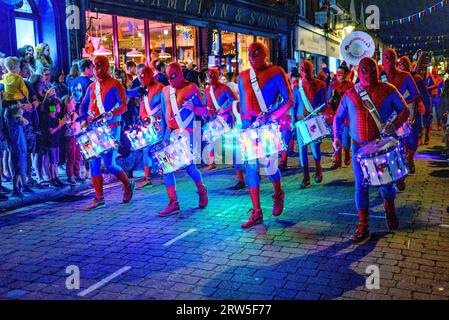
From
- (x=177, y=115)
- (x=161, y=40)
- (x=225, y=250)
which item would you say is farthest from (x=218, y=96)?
(x=161, y=40)

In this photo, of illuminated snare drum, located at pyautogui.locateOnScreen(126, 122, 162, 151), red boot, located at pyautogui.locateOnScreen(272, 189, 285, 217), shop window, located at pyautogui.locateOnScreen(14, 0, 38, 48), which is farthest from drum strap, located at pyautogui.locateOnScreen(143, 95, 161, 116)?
shop window, located at pyautogui.locateOnScreen(14, 0, 38, 48)

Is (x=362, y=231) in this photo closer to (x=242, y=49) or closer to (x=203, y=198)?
(x=203, y=198)

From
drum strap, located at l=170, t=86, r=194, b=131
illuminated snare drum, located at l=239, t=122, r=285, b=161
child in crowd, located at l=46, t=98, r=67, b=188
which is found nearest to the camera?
illuminated snare drum, located at l=239, t=122, r=285, b=161

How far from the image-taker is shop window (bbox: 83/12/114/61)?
13.3m

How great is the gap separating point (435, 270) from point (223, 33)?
16.5 m

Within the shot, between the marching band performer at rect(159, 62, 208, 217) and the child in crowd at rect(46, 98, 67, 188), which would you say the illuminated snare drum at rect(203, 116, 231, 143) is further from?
the child in crowd at rect(46, 98, 67, 188)

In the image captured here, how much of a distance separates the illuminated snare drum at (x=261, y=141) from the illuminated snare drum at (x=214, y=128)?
3.58 m

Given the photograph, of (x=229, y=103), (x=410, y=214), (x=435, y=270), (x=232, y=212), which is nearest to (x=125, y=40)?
(x=229, y=103)

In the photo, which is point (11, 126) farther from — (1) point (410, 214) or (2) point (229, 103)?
(1) point (410, 214)

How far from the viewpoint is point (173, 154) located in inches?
277

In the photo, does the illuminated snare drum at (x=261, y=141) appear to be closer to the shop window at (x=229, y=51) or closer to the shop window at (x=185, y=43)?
the shop window at (x=185, y=43)

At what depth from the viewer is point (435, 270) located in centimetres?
496

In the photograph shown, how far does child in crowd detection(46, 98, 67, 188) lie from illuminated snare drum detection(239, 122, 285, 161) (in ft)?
15.0

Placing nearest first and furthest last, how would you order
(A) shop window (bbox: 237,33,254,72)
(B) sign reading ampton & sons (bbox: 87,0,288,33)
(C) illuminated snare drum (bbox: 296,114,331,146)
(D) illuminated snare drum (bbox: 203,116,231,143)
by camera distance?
(C) illuminated snare drum (bbox: 296,114,331,146) → (D) illuminated snare drum (bbox: 203,116,231,143) → (B) sign reading ampton & sons (bbox: 87,0,288,33) → (A) shop window (bbox: 237,33,254,72)
